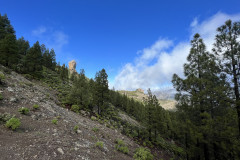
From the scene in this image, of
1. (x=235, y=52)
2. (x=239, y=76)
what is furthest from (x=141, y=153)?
(x=235, y=52)

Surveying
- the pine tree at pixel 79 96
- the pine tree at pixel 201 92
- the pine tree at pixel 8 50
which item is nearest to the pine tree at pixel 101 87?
the pine tree at pixel 79 96

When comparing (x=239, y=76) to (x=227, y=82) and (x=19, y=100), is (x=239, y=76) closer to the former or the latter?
(x=227, y=82)

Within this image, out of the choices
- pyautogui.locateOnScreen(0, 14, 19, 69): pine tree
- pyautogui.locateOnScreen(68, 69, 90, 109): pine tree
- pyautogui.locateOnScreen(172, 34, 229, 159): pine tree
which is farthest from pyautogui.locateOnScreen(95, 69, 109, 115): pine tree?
pyautogui.locateOnScreen(0, 14, 19, 69): pine tree

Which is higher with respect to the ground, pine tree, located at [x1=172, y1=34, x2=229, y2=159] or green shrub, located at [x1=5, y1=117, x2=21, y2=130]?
pine tree, located at [x1=172, y1=34, x2=229, y2=159]

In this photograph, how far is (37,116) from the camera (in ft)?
31.2

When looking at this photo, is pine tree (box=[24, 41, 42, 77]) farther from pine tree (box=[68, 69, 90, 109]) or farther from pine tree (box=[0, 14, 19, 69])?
pine tree (box=[68, 69, 90, 109])

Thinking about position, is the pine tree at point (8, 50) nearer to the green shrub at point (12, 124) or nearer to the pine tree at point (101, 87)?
the pine tree at point (101, 87)

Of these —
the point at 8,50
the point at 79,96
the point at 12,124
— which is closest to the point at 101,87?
the point at 79,96

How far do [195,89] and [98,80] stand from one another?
20701 millimetres

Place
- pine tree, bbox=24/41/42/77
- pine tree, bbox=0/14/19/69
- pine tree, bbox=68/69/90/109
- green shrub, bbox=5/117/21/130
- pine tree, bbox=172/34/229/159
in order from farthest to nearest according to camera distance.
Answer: pine tree, bbox=24/41/42/77
pine tree, bbox=0/14/19/69
pine tree, bbox=68/69/90/109
pine tree, bbox=172/34/229/159
green shrub, bbox=5/117/21/130

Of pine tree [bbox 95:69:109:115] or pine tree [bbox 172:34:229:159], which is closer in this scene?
pine tree [bbox 172:34:229:159]

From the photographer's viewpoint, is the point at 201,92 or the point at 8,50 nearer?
the point at 201,92

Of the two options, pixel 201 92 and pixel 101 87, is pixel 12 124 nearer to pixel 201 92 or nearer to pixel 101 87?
pixel 201 92

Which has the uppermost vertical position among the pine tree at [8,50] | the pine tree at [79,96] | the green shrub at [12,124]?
the pine tree at [8,50]
